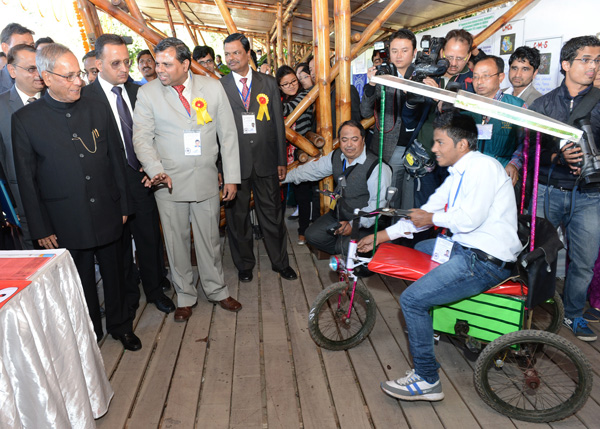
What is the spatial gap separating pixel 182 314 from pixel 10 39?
7.87ft

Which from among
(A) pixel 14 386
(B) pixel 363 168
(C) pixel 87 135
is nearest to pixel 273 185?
(B) pixel 363 168

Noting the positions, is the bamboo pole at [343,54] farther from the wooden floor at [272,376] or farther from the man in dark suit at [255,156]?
the wooden floor at [272,376]

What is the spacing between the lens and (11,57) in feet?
8.14

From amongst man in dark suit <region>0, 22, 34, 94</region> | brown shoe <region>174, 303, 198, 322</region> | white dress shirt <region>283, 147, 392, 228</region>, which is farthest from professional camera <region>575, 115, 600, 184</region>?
man in dark suit <region>0, 22, 34, 94</region>

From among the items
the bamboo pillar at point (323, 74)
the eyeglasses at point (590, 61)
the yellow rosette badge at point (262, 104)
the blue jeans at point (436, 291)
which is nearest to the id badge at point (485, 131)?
the eyeglasses at point (590, 61)

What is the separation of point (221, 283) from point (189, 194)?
2.32 ft

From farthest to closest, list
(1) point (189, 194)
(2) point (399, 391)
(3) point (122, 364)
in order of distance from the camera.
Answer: (1) point (189, 194) → (3) point (122, 364) → (2) point (399, 391)

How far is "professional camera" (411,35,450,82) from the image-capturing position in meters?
2.32

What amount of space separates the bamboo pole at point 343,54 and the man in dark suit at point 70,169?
1913 millimetres

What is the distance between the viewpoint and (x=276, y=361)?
2.35 metres

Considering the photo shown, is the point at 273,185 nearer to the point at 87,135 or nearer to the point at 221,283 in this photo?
the point at 221,283

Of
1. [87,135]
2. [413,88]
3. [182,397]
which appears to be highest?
[413,88]

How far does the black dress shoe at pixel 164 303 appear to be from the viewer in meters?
2.90

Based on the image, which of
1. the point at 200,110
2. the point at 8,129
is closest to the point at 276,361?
the point at 200,110
